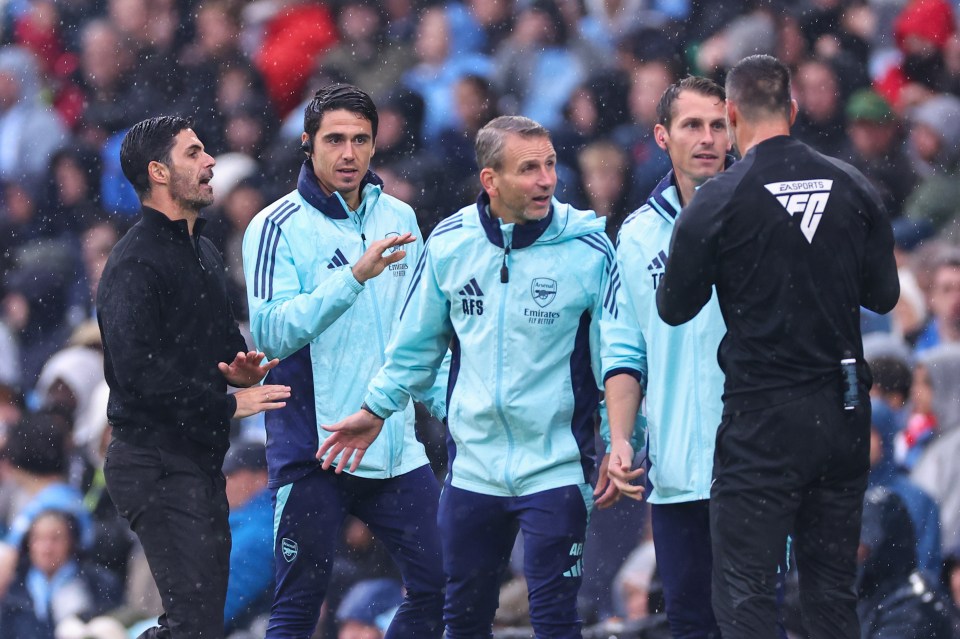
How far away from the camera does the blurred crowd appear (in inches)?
311

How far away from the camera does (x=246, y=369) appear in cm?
596

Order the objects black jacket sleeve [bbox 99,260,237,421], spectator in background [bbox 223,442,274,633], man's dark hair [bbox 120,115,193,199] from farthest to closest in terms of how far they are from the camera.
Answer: spectator in background [bbox 223,442,274,633], man's dark hair [bbox 120,115,193,199], black jacket sleeve [bbox 99,260,237,421]

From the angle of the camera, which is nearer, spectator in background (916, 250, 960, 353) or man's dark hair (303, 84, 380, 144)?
man's dark hair (303, 84, 380, 144)

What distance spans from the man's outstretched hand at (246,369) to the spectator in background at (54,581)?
298 cm

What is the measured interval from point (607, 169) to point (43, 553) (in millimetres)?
3881

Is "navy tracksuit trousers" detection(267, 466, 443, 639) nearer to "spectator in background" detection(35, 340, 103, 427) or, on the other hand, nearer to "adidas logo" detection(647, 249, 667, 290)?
"adidas logo" detection(647, 249, 667, 290)

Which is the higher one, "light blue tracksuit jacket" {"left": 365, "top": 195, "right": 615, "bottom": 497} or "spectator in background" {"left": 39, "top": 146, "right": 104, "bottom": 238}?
"spectator in background" {"left": 39, "top": 146, "right": 104, "bottom": 238}

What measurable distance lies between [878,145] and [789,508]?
4.83 metres

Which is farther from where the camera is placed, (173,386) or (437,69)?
(437,69)

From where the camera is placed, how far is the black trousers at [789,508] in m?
4.98

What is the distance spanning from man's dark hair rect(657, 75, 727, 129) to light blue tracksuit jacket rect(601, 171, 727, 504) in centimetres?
24

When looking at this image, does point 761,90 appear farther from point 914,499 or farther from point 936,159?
point 936,159

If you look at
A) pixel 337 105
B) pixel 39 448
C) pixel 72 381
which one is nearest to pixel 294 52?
pixel 72 381

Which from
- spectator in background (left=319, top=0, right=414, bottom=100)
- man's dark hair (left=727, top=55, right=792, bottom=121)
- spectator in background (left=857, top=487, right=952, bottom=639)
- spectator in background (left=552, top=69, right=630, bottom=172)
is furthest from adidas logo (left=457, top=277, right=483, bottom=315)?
spectator in background (left=319, top=0, right=414, bottom=100)
